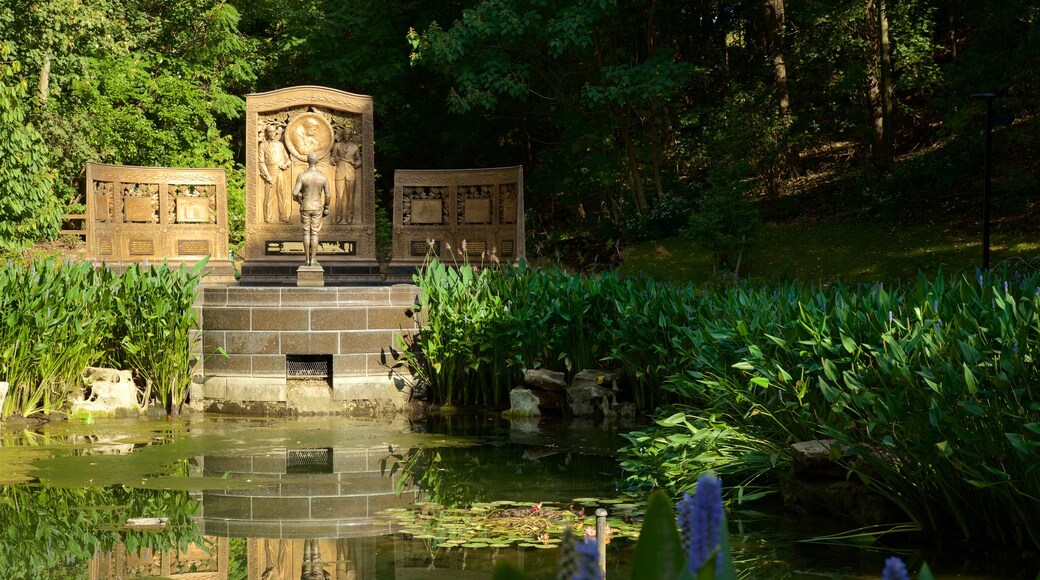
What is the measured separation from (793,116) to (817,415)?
726 inches

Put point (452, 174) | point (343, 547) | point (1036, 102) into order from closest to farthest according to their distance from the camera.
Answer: point (343, 547), point (452, 174), point (1036, 102)

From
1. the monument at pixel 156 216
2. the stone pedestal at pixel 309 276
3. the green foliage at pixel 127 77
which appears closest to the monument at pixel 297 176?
the monument at pixel 156 216

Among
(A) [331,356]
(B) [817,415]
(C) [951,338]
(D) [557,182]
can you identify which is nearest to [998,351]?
(C) [951,338]

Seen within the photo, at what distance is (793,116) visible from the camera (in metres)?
23.9

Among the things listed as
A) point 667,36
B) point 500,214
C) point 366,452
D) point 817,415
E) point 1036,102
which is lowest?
point 366,452

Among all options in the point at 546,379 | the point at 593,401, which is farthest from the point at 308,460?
the point at 593,401

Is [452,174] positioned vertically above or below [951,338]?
above

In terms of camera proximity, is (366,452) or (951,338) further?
(366,452)

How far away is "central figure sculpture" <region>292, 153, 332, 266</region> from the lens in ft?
44.5

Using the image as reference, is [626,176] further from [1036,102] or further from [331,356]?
[331,356]

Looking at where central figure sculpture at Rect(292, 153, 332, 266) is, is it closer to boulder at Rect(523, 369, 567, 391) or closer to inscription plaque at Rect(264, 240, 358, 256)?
inscription plaque at Rect(264, 240, 358, 256)

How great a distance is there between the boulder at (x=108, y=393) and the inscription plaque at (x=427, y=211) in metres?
5.96

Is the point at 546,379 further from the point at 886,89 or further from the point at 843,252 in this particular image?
the point at 886,89

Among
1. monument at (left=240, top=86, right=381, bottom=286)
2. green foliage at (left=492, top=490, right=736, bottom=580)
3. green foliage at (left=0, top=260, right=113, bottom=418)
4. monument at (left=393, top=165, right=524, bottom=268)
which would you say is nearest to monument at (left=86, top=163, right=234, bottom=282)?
monument at (left=240, top=86, right=381, bottom=286)
